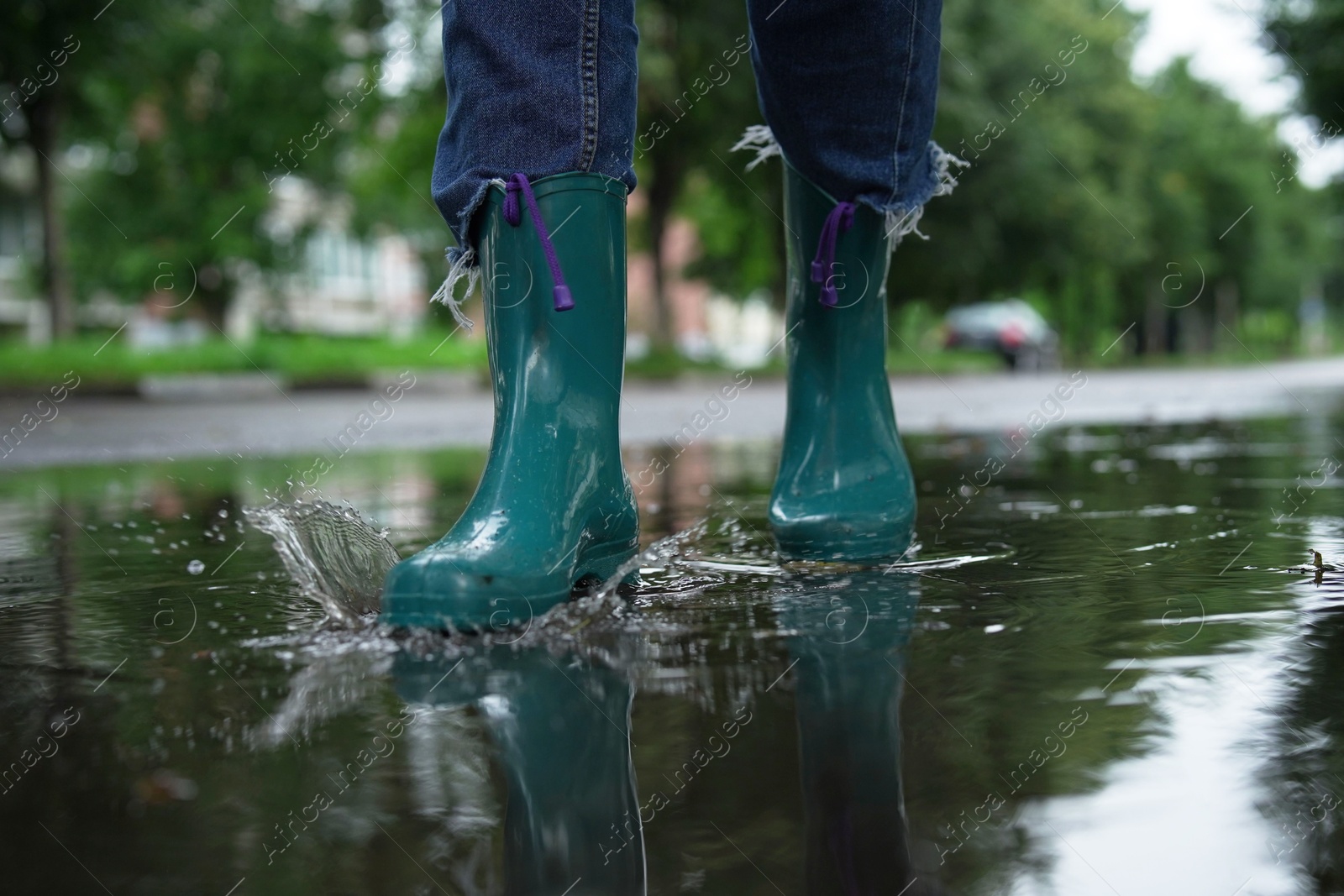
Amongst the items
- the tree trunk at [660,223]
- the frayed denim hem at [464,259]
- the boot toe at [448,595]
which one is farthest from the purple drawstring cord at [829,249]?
the tree trunk at [660,223]

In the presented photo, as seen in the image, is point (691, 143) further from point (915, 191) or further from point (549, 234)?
point (549, 234)

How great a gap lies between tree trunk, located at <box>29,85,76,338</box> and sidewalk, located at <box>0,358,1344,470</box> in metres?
2.96

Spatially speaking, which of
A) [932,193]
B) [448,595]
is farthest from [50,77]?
[448,595]

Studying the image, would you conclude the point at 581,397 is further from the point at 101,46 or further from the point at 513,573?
the point at 101,46

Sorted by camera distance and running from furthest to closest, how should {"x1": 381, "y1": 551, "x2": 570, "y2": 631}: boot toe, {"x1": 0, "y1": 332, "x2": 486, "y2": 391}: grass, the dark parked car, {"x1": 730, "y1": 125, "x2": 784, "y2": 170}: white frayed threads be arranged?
1. the dark parked car
2. {"x1": 0, "y1": 332, "x2": 486, "y2": 391}: grass
3. {"x1": 730, "y1": 125, "x2": 784, "y2": 170}: white frayed threads
4. {"x1": 381, "y1": 551, "x2": 570, "y2": 631}: boot toe

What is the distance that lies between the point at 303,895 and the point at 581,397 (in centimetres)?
100

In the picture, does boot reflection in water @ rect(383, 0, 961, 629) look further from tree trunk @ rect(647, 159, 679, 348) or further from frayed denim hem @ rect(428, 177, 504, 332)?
tree trunk @ rect(647, 159, 679, 348)

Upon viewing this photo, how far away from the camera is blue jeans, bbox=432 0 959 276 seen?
1644mm

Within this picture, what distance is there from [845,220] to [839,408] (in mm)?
294

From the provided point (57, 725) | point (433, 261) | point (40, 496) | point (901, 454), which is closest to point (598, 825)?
point (57, 725)

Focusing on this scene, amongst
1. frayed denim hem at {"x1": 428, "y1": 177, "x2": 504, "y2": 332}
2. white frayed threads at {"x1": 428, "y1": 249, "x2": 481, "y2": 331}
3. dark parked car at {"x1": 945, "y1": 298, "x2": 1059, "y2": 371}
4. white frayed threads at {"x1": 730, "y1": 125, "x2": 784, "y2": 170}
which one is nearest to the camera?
frayed denim hem at {"x1": 428, "y1": 177, "x2": 504, "y2": 332}

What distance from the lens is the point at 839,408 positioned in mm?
2162

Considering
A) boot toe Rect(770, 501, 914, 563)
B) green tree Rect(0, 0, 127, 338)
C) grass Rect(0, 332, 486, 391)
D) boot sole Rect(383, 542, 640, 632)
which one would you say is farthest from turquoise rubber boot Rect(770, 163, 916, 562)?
grass Rect(0, 332, 486, 391)

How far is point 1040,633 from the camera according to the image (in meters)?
1.35
